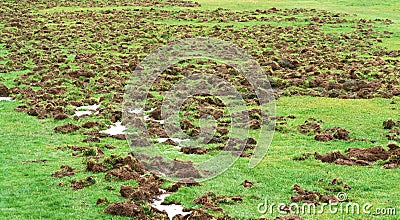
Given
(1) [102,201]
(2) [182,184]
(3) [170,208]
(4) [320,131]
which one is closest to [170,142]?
(2) [182,184]

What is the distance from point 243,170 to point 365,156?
4.99 meters

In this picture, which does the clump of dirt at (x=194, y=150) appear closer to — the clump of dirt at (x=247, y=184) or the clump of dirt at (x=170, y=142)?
the clump of dirt at (x=170, y=142)

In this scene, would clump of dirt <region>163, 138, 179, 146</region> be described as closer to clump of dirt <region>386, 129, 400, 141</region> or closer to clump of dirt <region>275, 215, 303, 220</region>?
clump of dirt <region>275, 215, 303, 220</region>

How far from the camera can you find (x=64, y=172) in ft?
70.2

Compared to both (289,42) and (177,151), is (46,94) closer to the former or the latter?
(177,151)

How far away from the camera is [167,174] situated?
2161cm

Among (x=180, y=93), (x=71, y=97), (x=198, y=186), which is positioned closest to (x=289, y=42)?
(x=180, y=93)

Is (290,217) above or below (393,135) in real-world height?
above

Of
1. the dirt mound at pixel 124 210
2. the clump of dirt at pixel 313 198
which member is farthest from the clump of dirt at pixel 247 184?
the dirt mound at pixel 124 210

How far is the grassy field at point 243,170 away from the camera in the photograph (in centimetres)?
1838

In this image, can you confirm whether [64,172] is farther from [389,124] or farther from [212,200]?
[389,124]

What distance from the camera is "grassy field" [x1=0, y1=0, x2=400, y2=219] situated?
723 inches

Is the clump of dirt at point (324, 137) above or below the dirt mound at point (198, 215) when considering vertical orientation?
below

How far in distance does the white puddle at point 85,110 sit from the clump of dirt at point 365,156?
12867 mm
